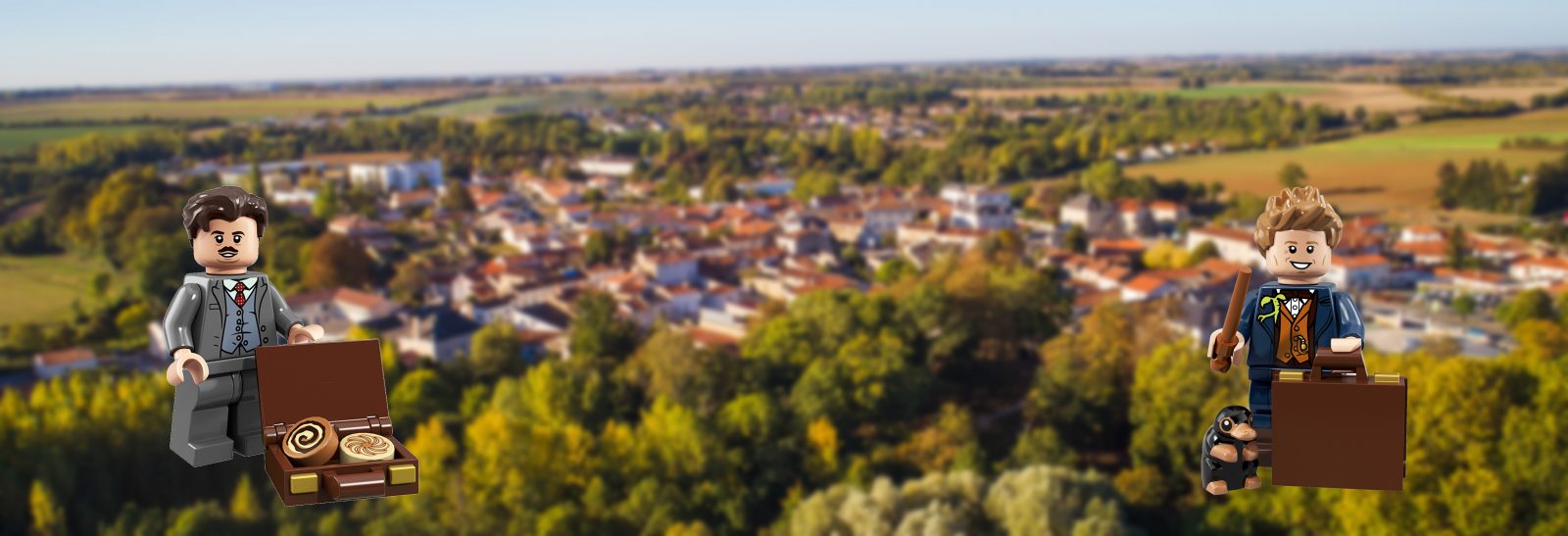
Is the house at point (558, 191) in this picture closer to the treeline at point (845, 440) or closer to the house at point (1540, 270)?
the treeline at point (845, 440)

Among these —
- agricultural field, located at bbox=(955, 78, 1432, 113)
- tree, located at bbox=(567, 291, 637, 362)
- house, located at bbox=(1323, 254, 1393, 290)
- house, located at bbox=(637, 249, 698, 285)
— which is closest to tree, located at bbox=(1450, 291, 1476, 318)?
house, located at bbox=(1323, 254, 1393, 290)

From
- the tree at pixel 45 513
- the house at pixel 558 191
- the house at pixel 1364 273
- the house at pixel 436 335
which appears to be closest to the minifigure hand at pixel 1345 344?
the tree at pixel 45 513

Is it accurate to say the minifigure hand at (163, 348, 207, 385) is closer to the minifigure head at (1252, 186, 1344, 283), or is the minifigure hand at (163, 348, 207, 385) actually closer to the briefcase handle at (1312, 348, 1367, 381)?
the minifigure head at (1252, 186, 1344, 283)

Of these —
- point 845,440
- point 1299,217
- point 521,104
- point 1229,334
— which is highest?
point 521,104

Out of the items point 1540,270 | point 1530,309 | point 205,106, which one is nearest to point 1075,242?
point 1540,270

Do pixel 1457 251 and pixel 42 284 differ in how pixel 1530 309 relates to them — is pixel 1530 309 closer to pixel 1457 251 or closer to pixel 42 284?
pixel 1457 251

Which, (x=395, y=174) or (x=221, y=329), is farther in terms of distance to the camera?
(x=395, y=174)

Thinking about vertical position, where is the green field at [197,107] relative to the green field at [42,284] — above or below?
above
